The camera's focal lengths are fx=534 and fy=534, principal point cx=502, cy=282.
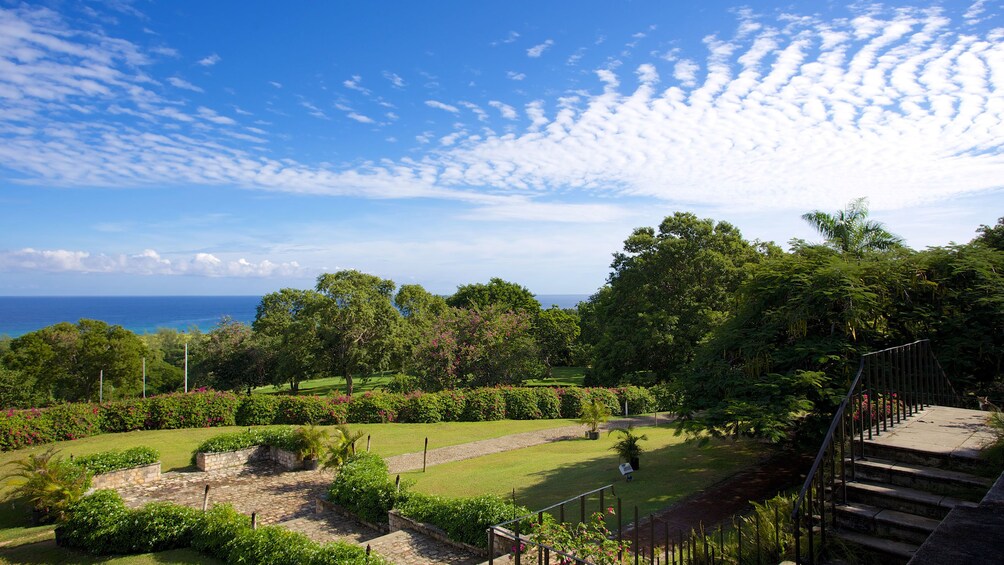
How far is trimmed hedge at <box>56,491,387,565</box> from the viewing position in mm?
8828

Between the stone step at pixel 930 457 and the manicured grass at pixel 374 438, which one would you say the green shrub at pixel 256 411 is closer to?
the manicured grass at pixel 374 438

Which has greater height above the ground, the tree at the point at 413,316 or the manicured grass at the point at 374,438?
the tree at the point at 413,316

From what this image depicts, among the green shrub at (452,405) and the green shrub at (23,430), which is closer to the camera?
the green shrub at (23,430)

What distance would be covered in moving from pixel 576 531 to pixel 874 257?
361 inches

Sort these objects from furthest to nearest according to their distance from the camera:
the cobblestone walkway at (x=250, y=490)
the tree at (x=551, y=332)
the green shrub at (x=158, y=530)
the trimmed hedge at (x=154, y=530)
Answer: the tree at (x=551, y=332) < the cobblestone walkway at (x=250, y=490) < the green shrub at (x=158, y=530) < the trimmed hedge at (x=154, y=530)

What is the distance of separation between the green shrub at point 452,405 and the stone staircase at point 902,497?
18.7 m

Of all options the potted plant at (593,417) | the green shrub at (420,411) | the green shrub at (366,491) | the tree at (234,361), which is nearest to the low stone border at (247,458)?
the green shrub at (366,491)

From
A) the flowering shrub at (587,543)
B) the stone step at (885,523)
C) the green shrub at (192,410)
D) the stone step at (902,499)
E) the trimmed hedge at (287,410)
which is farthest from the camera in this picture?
the green shrub at (192,410)

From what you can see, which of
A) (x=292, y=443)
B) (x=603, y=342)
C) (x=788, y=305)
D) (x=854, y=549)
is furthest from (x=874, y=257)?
(x=603, y=342)

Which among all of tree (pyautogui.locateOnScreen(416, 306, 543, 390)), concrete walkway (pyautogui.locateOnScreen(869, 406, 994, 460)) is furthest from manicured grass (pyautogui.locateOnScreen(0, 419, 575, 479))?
concrete walkway (pyautogui.locateOnScreen(869, 406, 994, 460))

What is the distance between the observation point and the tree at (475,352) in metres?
27.9

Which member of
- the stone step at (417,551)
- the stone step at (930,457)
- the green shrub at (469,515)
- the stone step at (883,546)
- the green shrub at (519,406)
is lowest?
the green shrub at (519,406)

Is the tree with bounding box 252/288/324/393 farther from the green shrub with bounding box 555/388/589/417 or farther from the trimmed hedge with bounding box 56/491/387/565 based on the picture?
the trimmed hedge with bounding box 56/491/387/565

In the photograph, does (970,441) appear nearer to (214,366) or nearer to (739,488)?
(739,488)
